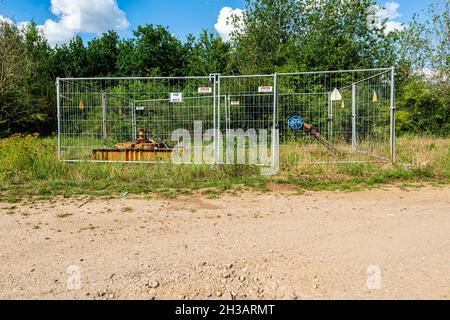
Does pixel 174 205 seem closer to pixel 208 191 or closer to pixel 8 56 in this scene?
pixel 208 191

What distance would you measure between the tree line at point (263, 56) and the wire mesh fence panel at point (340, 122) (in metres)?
7.30

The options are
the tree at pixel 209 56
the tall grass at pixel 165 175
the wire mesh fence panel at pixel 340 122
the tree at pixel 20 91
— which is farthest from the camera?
the tree at pixel 209 56

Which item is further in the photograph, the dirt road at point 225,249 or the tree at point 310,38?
the tree at point 310,38

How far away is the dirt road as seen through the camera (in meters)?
2.62

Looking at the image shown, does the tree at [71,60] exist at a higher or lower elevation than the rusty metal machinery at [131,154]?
higher

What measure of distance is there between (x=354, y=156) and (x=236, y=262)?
798cm

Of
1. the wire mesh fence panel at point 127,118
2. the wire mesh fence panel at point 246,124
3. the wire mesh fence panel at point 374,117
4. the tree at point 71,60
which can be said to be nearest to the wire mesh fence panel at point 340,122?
the wire mesh fence panel at point 374,117

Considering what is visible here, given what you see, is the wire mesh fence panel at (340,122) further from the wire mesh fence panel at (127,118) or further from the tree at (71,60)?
the tree at (71,60)

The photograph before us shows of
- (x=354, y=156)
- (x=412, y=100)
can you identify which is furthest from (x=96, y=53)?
(x=354, y=156)

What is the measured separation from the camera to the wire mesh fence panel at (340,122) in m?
9.24

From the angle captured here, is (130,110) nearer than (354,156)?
No

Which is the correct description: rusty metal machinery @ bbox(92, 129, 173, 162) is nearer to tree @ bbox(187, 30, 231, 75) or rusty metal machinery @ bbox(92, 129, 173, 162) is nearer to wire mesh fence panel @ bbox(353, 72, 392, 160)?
wire mesh fence panel @ bbox(353, 72, 392, 160)

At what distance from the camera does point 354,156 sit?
10.0 meters

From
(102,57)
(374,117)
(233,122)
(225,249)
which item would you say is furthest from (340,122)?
(102,57)
